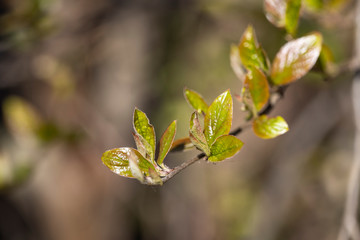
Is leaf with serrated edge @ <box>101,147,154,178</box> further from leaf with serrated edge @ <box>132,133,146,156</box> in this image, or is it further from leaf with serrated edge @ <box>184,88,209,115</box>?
leaf with serrated edge @ <box>184,88,209,115</box>

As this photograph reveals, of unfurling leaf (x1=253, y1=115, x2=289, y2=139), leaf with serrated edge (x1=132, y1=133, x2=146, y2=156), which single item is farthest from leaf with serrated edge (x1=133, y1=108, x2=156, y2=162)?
unfurling leaf (x1=253, y1=115, x2=289, y2=139)

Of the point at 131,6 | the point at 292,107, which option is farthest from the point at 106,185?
the point at 292,107

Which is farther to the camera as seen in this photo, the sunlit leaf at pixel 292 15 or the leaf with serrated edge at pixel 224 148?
the sunlit leaf at pixel 292 15

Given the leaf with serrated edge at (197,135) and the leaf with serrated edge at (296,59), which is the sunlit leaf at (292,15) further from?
the leaf with serrated edge at (197,135)

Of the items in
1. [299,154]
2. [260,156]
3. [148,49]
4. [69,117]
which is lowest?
[260,156]

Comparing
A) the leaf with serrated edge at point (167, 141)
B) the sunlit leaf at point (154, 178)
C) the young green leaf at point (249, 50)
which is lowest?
the sunlit leaf at point (154, 178)

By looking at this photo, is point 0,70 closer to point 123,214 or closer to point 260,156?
point 123,214

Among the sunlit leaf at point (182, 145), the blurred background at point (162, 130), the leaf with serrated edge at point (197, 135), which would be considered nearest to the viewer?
the leaf with serrated edge at point (197, 135)

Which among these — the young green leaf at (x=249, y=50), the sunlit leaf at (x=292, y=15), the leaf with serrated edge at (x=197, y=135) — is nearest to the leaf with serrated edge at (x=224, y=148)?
the leaf with serrated edge at (x=197, y=135)
